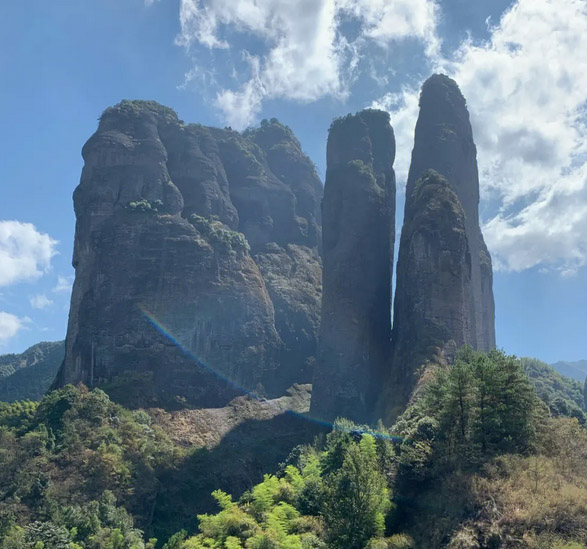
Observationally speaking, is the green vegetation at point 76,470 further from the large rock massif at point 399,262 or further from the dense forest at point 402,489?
the large rock massif at point 399,262

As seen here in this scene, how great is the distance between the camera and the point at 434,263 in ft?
219

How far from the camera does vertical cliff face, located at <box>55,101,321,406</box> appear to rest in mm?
73375

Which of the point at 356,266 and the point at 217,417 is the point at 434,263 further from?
the point at 217,417

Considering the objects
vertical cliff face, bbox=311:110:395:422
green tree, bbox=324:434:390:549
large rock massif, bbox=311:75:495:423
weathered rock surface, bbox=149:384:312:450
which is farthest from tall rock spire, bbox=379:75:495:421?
green tree, bbox=324:434:390:549

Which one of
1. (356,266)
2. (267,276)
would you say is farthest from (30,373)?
(356,266)

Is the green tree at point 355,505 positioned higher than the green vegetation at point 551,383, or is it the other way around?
the green vegetation at point 551,383

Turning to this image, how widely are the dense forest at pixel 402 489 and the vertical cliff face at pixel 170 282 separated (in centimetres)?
2064

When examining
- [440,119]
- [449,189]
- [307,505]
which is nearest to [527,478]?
[307,505]

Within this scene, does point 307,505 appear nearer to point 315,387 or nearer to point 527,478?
point 527,478

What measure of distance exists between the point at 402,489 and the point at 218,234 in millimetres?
61619

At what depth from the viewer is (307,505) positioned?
103ft

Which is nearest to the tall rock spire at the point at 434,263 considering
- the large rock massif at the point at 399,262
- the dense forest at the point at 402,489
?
the large rock massif at the point at 399,262

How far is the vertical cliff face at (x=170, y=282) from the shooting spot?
73.4m

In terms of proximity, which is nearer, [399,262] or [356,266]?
[399,262]
